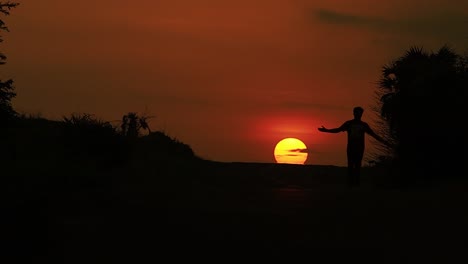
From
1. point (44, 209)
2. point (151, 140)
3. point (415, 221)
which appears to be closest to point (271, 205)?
point (415, 221)

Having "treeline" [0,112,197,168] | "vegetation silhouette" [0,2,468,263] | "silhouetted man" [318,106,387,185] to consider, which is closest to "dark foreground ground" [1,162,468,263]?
"vegetation silhouette" [0,2,468,263]

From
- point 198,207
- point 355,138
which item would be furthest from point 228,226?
point 355,138

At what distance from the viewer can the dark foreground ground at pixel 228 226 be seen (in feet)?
28.2

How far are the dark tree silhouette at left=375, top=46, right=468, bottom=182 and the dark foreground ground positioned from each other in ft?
20.4

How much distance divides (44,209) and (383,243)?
489cm

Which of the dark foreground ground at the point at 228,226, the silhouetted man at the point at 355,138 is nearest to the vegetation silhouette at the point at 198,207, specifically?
the dark foreground ground at the point at 228,226

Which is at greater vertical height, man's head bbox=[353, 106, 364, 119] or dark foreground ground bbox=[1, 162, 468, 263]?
man's head bbox=[353, 106, 364, 119]

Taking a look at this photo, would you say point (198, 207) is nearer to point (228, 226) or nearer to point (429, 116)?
point (228, 226)

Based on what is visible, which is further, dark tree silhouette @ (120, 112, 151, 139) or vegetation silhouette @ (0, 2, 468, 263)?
dark tree silhouette @ (120, 112, 151, 139)

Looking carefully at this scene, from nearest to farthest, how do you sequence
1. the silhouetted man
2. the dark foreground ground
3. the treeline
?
1. the dark foreground ground
2. the silhouetted man
3. the treeline

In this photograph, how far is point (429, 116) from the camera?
70.1ft

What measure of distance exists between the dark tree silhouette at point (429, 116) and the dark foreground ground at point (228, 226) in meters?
6.21

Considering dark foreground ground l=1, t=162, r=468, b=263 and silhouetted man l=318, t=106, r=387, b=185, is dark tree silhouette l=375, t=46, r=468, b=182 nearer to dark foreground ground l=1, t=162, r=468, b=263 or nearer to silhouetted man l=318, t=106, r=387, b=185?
silhouetted man l=318, t=106, r=387, b=185

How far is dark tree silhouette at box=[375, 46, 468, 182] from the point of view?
68.6 feet
